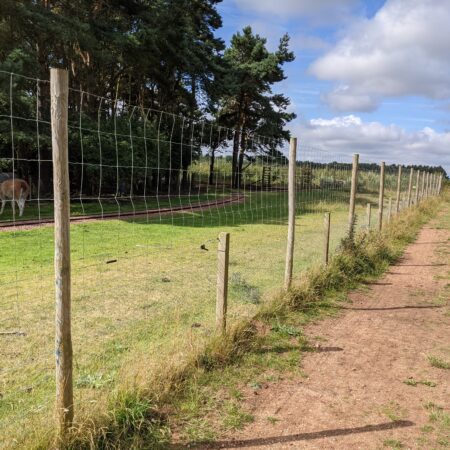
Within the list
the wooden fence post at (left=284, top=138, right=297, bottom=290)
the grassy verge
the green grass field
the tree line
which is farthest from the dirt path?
the tree line

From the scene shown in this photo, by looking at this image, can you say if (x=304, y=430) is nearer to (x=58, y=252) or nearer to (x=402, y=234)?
(x=58, y=252)

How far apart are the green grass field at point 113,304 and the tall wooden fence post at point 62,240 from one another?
0.52ft

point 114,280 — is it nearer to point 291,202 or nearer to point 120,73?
point 291,202

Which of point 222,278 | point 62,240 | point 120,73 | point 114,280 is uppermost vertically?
point 120,73

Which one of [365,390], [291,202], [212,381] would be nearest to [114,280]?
[291,202]

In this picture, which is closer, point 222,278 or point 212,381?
point 212,381

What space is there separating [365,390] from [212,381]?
4.20 feet

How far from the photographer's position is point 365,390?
3.55m

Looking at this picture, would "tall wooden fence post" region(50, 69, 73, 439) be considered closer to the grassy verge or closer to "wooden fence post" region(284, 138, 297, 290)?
the grassy verge

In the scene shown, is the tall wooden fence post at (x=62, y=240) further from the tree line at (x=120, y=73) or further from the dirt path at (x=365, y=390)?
the tree line at (x=120, y=73)

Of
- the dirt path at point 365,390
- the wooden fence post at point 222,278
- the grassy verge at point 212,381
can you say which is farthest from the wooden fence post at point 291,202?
the wooden fence post at point 222,278

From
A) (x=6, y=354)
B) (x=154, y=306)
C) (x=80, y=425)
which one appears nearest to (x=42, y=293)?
(x=154, y=306)

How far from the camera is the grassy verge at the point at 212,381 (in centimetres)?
271

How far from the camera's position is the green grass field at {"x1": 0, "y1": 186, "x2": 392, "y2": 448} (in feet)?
10.8
